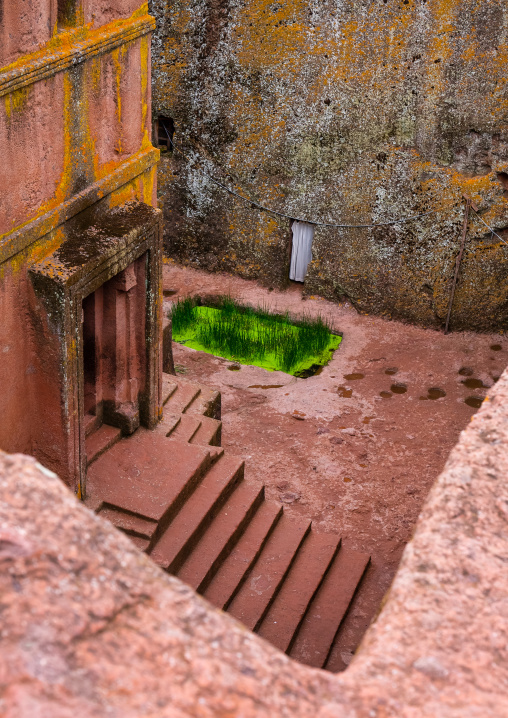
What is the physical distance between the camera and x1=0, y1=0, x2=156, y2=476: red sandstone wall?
4941mm

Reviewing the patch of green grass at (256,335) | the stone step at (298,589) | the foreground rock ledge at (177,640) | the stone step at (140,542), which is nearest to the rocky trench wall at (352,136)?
the patch of green grass at (256,335)

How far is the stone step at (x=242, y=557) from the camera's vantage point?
616 centimetres

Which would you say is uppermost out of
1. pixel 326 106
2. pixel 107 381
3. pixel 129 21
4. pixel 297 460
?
pixel 129 21

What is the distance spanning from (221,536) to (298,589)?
2.42 feet

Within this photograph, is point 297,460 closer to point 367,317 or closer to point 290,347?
point 290,347

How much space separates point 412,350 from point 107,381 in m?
5.04

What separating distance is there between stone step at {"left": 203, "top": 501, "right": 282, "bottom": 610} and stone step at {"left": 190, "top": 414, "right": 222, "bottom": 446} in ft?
2.53

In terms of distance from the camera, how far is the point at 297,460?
335 inches

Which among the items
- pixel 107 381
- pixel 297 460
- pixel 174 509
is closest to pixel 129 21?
pixel 107 381

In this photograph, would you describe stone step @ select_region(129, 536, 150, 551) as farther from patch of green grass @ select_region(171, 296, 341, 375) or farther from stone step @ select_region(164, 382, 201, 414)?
patch of green grass @ select_region(171, 296, 341, 375)

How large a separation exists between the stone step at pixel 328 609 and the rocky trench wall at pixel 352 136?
489 centimetres

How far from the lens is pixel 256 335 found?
10727 mm

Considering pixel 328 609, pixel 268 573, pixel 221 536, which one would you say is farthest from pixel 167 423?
pixel 328 609

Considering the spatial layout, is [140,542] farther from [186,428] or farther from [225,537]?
[186,428]
